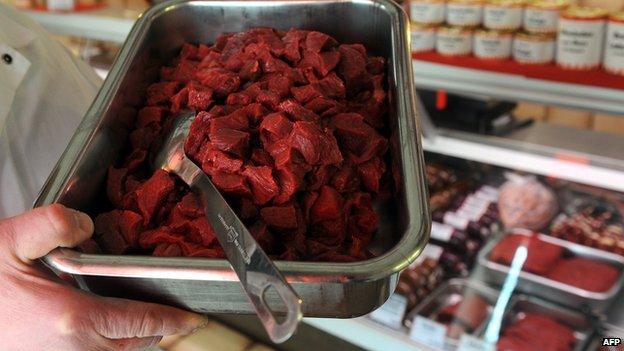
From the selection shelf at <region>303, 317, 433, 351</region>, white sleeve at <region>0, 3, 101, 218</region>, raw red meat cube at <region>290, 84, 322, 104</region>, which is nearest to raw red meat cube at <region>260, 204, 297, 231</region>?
raw red meat cube at <region>290, 84, 322, 104</region>

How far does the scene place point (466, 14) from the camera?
1.99 meters

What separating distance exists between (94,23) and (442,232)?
152 centimetres

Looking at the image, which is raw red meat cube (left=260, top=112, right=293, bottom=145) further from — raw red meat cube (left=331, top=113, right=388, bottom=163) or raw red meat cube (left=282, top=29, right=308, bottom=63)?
raw red meat cube (left=282, top=29, right=308, bottom=63)

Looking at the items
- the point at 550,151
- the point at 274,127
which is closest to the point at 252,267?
the point at 274,127

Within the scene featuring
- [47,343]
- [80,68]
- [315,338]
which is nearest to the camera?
[47,343]

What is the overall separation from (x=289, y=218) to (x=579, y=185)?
136cm

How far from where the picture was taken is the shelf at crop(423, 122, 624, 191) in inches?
65.8

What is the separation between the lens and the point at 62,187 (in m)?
0.91

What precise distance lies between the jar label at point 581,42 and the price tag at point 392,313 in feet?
2.71

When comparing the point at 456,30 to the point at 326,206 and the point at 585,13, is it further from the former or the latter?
the point at 326,206

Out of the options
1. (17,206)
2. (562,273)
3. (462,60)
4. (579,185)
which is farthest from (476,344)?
(17,206)

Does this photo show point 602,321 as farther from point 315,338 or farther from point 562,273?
point 315,338

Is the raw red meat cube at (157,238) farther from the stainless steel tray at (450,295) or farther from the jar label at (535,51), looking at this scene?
the jar label at (535,51)

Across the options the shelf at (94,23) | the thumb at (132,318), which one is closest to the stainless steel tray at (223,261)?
the thumb at (132,318)
